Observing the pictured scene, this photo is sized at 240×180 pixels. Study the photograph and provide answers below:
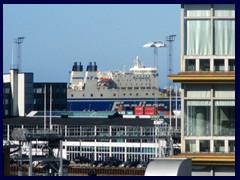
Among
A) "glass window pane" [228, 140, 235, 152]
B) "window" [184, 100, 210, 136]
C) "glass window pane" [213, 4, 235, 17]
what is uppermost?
"glass window pane" [213, 4, 235, 17]

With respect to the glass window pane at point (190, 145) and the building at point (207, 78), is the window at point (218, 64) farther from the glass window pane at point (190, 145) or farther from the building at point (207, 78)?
the glass window pane at point (190, 145)

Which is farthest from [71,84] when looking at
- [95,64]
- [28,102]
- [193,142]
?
[193,142]

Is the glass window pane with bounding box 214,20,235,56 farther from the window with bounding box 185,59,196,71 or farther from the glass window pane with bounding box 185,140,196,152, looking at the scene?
the glass window pane with bounding box 185,140,196,152

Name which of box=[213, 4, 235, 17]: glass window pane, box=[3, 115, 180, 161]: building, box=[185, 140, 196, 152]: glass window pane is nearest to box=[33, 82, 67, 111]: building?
box=[3, 115, 180, 161]: building

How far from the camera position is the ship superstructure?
118 metres

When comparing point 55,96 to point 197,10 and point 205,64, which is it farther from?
point 197,10

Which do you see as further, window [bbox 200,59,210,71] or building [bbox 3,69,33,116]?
building [bbox 3,69,33,116]

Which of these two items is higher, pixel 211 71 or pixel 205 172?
pixel 211 71

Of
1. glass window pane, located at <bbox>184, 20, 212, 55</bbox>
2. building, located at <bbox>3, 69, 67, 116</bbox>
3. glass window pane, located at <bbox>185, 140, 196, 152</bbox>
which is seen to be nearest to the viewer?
glass window pane, located at <bbox>184, 20, 212, 55</bbox>

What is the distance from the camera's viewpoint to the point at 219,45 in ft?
31.6

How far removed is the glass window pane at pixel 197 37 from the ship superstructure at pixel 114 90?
10671 cm

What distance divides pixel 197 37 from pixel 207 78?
363mm
